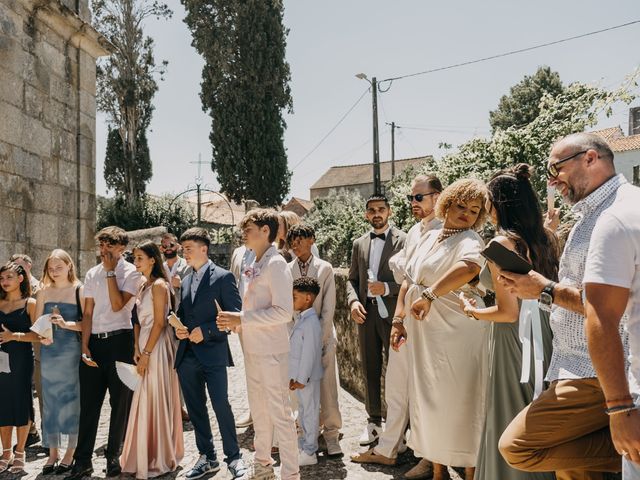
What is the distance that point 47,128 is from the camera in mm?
8141

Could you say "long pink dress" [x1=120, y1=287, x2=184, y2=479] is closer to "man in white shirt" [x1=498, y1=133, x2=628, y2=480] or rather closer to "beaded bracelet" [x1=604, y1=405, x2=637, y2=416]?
"man in white shirt" [x1=498, y1=133, x2=628, y2=480]

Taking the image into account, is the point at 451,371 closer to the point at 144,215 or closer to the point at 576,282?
the point at 576,282

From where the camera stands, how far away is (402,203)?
9.66 meters

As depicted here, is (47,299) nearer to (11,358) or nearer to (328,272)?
(11,358)

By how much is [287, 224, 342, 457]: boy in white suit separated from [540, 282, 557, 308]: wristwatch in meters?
3.10

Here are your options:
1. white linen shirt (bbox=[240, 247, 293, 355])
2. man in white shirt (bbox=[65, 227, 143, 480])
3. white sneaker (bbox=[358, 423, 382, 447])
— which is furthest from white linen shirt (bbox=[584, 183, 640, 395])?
man in white shirt (bbox=[65, 227, 143, 480])

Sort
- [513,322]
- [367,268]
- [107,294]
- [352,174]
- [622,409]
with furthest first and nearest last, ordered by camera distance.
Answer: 1. [352,174]
2. [367,268]
3. [107,294]
4. [513,322]
5. [622,409]

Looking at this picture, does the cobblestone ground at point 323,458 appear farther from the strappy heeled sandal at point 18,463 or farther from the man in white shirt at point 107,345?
the man in white shirt at point 107,345

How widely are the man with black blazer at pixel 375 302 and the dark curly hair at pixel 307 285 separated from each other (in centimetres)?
41

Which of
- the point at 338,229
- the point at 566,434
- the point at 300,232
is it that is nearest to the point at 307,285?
the point at 300,232

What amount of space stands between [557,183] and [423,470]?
2833mm

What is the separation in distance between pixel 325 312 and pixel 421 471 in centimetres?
162

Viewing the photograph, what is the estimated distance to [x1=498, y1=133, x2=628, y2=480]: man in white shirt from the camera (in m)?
2.35

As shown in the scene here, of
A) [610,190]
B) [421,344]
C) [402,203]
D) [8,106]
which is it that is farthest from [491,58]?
[610,190]
